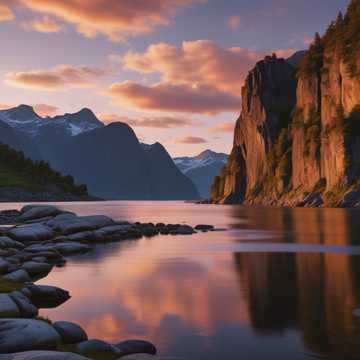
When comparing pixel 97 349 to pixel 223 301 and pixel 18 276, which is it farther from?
pixel 18 276

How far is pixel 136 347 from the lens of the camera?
14.8 metres

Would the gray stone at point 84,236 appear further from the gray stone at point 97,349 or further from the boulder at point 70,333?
the gray stone at point 97,349

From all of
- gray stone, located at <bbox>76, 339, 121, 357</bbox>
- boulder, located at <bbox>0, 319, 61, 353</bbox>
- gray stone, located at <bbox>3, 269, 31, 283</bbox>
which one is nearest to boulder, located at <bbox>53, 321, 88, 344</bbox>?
boulder, located at <bbox>0, 319, 61, 353</bbox>

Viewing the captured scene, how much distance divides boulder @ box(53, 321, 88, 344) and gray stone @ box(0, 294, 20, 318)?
2.14 meters

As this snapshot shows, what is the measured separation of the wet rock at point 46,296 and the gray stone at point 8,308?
373 centimetres

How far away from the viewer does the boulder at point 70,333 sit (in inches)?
615

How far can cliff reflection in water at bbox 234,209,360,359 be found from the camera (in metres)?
16.0

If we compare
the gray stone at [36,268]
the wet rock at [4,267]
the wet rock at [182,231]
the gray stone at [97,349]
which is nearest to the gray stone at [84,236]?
the wet rock at [182,231]

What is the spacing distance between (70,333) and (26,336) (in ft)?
6.12

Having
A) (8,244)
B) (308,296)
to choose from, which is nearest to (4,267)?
(8,244)

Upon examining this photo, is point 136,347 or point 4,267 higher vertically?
point 4,267

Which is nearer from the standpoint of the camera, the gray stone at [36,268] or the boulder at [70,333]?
the boulder at [70,333]

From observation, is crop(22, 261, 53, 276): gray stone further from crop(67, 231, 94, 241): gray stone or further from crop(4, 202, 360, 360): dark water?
crop(67, 231, 94, 241): gray stone

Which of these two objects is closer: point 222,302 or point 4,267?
point 222,302
